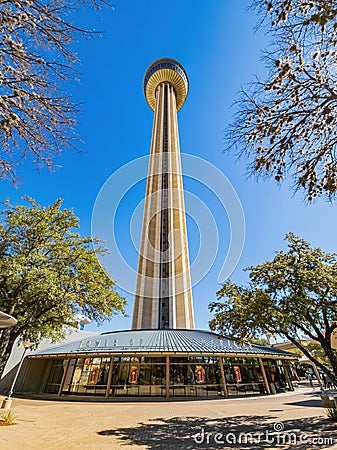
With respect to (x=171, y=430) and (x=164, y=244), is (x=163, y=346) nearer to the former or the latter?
(x=171, y=430)

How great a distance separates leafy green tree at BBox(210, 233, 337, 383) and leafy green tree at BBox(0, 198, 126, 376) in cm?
665

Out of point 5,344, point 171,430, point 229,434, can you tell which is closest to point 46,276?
point 5,344

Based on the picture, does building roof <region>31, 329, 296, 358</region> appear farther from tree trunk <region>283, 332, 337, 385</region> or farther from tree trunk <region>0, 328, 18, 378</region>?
tree trunk <region>283, 332, 337, 385</region>

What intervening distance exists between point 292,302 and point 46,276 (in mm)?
10464

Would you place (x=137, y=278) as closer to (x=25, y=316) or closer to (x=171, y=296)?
(x=171, y=296)

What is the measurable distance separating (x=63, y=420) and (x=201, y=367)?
1085 centimetres

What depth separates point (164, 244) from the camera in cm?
3834

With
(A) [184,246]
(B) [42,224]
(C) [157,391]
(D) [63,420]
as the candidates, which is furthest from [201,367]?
(A) [184,246]

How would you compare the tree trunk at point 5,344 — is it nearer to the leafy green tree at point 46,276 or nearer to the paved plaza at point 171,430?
the leafy green tree at point 46,276

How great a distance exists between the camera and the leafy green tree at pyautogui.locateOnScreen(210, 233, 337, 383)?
9.64 m

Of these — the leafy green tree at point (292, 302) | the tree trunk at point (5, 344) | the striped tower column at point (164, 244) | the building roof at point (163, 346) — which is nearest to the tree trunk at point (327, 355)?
the leafy green tree at point (292, 302)

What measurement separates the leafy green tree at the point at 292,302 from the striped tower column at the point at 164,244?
22.2 m

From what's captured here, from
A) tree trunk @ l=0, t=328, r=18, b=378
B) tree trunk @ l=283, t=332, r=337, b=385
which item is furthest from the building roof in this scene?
tree trunk @ l=283, t=332, r=337, b=385

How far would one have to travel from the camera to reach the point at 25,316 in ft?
39.5
